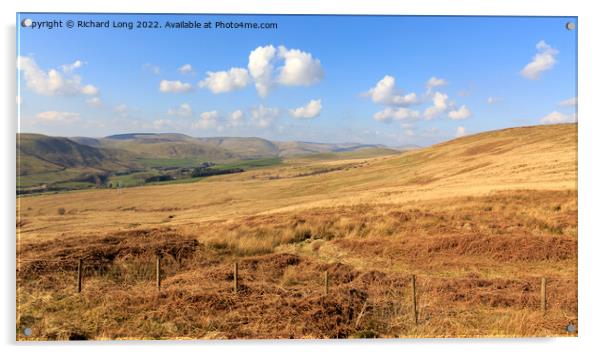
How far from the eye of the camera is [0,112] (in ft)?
16.4

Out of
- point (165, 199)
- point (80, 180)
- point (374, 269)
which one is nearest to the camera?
point (80, 180)

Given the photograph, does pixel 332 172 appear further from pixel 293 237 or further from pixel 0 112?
pixel 0 112

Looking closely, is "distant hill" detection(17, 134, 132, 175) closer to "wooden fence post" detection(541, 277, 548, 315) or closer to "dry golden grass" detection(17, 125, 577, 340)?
"dry golden grass" detection(17, 125, 577, 340)

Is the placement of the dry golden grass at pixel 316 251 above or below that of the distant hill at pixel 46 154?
below

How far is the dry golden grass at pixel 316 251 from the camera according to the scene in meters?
4.74

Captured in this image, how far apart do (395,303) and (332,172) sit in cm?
420

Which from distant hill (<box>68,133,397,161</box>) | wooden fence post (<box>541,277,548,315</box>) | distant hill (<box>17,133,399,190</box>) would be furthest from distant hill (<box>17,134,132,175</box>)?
wooden fence post (<box>541,277,548,315</box>)

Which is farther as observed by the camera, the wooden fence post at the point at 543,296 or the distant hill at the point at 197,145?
the distant hill at the point at 197,145

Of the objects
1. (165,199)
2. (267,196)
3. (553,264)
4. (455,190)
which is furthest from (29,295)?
(455,190)

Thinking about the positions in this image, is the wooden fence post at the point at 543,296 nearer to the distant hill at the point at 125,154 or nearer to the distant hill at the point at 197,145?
the distant hill at the point at 197,145

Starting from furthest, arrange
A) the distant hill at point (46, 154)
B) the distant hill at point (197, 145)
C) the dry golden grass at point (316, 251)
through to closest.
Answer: the distant hill at point (197, 145)
the distant hill at point (46, 154)
the dry golden grass at point (316, 251)

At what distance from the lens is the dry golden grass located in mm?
4742

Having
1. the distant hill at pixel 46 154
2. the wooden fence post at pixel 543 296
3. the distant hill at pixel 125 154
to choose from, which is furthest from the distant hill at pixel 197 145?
the wooden fence post at pixel 543 296

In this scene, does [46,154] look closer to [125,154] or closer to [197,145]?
[125,154]
